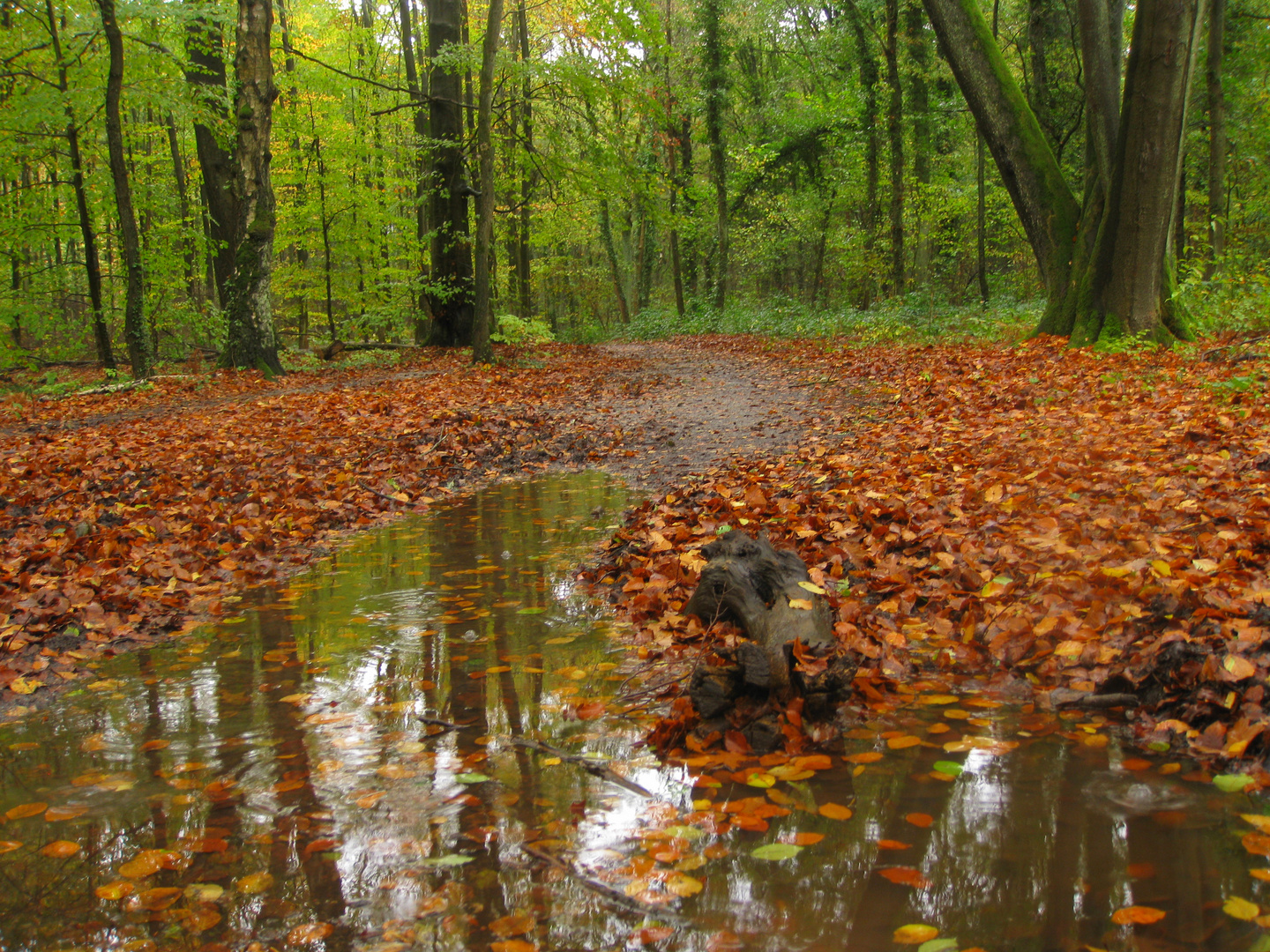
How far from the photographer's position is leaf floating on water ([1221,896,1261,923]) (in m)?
1.76

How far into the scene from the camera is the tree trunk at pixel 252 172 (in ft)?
44.6

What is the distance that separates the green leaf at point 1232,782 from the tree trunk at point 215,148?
50.9ft

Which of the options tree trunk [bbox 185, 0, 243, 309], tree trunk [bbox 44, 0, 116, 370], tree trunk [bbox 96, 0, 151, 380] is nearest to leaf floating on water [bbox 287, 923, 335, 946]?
tree trunk [bbox 96, 0, 151, 380]

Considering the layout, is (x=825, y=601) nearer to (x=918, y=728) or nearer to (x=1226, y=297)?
(x=918, y=728)

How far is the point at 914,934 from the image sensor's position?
1836 mm

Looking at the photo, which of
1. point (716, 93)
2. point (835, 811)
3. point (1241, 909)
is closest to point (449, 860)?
point (835, 811)

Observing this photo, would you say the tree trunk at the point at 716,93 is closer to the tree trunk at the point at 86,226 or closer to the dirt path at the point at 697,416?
the dirt path at the point at 697,416

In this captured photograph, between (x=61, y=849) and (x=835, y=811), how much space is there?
7.64ft

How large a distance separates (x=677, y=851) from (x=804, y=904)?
392 mm

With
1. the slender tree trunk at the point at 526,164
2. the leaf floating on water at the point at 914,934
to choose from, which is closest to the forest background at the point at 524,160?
the slender tree trunk at the point at 526,164

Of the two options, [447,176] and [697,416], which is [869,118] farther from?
[697,416]

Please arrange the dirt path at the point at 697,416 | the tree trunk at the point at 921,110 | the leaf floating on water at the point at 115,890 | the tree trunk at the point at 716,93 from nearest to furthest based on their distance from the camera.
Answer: the leaf floating on water at the point at 115,890, the dirt path at the point at 697,416, the tree trunk at the point at 921,110, the tree trunk at the point at 716,93

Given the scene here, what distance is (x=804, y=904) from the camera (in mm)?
1963

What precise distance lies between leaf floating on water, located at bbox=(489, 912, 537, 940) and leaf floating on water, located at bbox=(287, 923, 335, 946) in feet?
1.34
